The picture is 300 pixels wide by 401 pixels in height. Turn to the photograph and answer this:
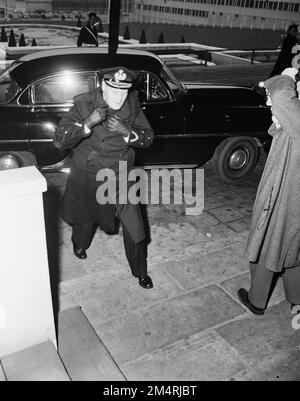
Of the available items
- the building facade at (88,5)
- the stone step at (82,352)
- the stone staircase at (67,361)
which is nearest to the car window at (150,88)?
the stone step at (82,352)

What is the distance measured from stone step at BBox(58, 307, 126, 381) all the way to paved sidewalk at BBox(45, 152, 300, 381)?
85 mm

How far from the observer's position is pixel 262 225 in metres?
3.19

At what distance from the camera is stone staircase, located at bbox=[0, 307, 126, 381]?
2705mm

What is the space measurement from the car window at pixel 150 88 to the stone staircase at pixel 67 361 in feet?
11.7

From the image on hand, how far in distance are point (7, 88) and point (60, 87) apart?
0.81 m

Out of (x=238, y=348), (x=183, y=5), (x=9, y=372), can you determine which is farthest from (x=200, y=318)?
(x=183, y=5)

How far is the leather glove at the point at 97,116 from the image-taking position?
320 centimetres

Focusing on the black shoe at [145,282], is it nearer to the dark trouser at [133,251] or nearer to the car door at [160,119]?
the dark trouser at [133,251]

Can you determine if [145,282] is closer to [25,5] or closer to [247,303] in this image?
[247,303]

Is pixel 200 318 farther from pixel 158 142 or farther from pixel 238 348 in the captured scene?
pixel 158 142

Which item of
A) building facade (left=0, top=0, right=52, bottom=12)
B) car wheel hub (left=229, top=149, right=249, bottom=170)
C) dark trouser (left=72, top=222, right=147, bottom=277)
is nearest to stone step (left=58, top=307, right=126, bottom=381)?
→ dark trouser (left=72, top=222, right=147, bottom=277)

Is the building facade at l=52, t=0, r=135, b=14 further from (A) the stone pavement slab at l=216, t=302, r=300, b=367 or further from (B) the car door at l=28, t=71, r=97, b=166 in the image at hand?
(A) the stone pavement slab at l=216, t=302, r=300, b=367

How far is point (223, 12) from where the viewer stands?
9994cm

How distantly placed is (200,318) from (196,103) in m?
3.60
